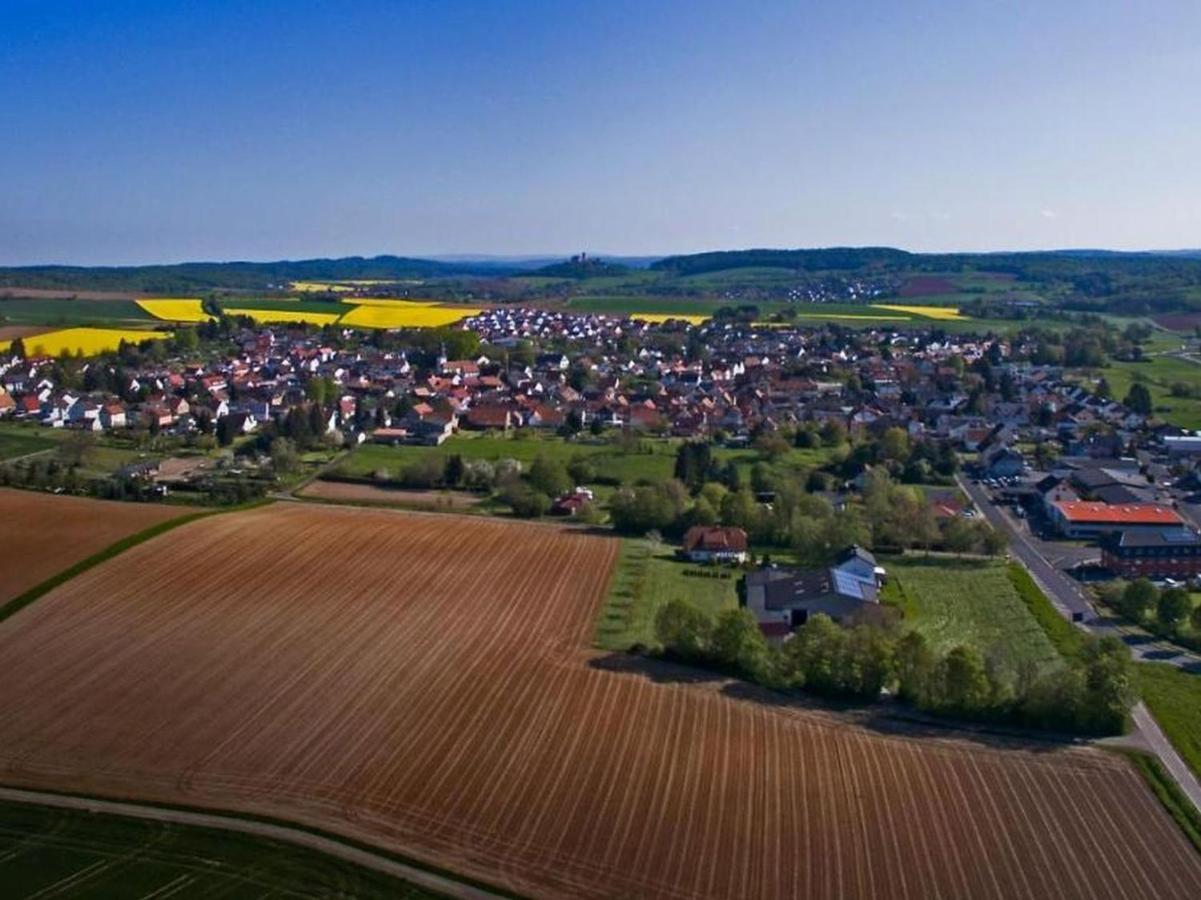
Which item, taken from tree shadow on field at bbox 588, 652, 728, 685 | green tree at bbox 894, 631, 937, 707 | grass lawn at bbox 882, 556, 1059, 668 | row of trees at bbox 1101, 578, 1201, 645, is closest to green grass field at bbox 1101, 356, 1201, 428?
grass lawn at bbox 882, 556, 1059, 668

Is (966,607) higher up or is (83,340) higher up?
(83,340)

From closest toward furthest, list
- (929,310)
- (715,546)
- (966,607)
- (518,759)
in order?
(518,759)
(966,607)
(715,546)
(929,310)

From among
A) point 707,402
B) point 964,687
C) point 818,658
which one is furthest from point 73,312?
point 964,687

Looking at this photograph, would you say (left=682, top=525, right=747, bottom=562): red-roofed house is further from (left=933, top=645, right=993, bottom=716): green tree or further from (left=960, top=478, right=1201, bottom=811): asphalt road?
(left=933, top=645, right=993, bottom=716): green tree

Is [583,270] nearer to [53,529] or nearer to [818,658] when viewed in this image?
[53,529]

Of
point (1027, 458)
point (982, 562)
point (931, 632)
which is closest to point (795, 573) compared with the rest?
point (931, 632)

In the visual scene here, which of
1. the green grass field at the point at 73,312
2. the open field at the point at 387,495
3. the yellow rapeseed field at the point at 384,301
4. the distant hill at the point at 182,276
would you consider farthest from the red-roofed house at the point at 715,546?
the distant hill at the point at 182,276

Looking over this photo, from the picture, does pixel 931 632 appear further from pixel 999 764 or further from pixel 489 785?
pixel 489 785

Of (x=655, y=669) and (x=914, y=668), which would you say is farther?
(x=655, y=669)
